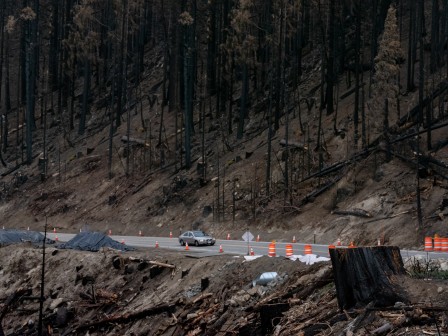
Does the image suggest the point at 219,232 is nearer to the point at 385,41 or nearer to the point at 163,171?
the point at 163,171

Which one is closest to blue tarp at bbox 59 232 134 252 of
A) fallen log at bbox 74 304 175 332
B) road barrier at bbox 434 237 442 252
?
fallen log at bbox 74 304 175 332

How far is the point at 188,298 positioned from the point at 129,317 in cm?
205

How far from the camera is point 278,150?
46062mm

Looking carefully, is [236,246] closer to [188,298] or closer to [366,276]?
[188,298]

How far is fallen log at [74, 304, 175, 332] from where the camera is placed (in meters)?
21.0

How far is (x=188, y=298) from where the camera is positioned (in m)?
21.3

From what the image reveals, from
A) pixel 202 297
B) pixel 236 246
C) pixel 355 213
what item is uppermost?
pixel 202 297

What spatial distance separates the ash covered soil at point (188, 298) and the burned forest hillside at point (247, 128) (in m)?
11.5

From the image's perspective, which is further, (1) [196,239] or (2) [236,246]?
(1) [196,239]

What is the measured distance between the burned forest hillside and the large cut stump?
696 inches

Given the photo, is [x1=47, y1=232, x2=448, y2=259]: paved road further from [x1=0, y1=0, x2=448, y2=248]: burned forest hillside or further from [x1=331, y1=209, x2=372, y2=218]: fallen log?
[x1=331, y1=209, x2=372, y2=218]: fallen log

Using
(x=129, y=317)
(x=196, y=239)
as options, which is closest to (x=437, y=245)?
(x=129, y=317)

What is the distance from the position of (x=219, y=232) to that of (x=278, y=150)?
22.0ft

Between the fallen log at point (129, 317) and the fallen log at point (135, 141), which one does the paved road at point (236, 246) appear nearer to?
the fallen log at point (129, 317)
